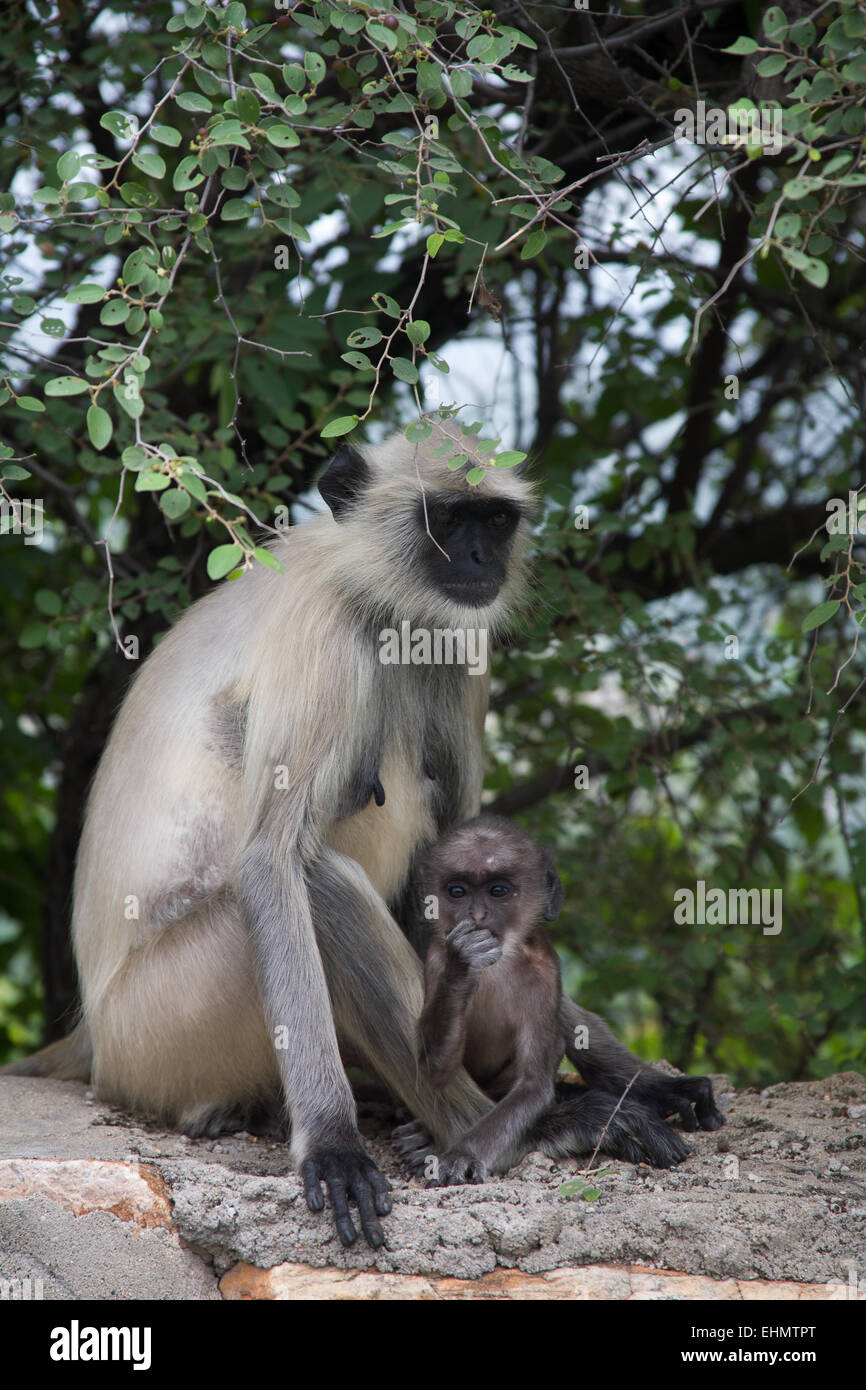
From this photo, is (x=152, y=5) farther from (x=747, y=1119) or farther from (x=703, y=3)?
(x=747, y=1119)

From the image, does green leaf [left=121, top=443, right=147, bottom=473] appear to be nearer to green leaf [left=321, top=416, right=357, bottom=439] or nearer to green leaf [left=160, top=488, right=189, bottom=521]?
green leaf [left=160, top=488, right=189, bottom=521]

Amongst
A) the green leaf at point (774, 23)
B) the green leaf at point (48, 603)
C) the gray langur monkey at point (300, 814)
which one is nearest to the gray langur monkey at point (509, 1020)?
the gray langur monkey at point (300, 814)

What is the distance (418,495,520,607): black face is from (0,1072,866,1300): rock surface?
1404 mm

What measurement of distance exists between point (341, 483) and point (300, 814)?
92cm

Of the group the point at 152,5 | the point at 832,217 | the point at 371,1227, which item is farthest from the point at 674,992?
the point at 152,5

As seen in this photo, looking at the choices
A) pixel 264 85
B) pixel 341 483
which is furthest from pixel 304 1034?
pixel 264 85

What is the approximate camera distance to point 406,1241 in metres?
2.78

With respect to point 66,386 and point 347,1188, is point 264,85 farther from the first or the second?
point 347,1188

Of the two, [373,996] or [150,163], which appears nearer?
[150,163]

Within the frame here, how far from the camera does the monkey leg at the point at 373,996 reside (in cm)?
329

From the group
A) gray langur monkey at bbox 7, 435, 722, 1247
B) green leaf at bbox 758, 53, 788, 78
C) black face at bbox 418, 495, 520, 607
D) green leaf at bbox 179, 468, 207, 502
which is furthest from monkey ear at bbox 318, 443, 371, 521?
green leaf at bbox 758, 53, 788, 78

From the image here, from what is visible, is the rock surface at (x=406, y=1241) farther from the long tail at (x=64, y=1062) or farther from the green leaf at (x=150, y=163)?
the green leaf at (x=150, y=163)

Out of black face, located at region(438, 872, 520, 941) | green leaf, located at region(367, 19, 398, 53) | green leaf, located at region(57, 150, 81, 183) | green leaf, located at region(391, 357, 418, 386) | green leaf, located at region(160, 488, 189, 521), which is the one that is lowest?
black face, located at region(438, 872, 520, 941)

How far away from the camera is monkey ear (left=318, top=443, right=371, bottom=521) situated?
3691 mm
